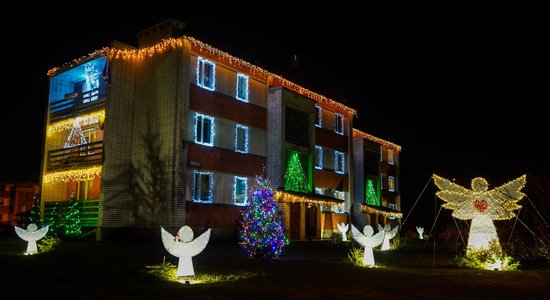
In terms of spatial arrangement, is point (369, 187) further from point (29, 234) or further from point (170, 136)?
point (29, 234)

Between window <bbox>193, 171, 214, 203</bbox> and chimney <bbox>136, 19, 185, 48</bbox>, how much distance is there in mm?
6764

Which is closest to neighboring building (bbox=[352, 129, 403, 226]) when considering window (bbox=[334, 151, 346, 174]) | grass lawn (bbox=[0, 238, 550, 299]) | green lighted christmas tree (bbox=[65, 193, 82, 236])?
window (bbox=[334, 151, 346, 174])

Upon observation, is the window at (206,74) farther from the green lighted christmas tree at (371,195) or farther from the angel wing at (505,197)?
the green lighted christmas tree at (371,195)

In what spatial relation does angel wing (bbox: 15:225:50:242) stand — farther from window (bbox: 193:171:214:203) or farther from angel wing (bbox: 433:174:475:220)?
angel wing (bbox: 433:174:475:220)

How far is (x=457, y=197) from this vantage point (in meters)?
15.8

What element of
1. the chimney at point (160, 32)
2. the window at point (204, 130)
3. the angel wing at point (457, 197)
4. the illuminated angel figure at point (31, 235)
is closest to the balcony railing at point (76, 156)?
the window at point (204, 130)

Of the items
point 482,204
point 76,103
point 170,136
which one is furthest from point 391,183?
point 482,204

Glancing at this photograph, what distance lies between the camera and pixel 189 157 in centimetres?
2372

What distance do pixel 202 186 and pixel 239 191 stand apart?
267 cm

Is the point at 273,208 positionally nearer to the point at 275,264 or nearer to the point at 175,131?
the point at 275,264

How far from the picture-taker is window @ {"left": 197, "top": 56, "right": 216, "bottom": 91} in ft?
82.0

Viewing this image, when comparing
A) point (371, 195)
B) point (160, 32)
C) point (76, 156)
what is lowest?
Answer: point (371, 195)

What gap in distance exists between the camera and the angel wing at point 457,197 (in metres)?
15.5

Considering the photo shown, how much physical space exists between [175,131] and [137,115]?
2870mm
